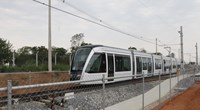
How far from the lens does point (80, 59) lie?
844 inches

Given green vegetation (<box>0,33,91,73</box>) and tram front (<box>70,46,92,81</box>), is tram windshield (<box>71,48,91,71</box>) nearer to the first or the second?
tram front (<box>70,46,92,81</box>)

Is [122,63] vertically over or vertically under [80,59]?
under

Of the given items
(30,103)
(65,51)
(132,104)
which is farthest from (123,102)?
(65,51)

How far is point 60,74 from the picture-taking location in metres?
28.8

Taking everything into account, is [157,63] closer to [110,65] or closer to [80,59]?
[110,65]

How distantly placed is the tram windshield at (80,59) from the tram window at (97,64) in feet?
1.58

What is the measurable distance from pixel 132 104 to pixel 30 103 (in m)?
7.41

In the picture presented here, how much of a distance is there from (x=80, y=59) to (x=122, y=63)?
4.38 m

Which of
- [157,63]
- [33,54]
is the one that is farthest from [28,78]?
[33,54]

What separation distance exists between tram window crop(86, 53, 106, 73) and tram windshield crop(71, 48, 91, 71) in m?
0.48

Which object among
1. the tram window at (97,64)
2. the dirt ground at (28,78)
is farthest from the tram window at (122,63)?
the dirt ground at (28,78)

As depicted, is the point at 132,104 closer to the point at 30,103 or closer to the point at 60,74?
the point at 30,103

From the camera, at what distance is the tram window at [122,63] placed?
76.7ft

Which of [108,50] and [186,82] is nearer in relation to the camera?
[108,50]
